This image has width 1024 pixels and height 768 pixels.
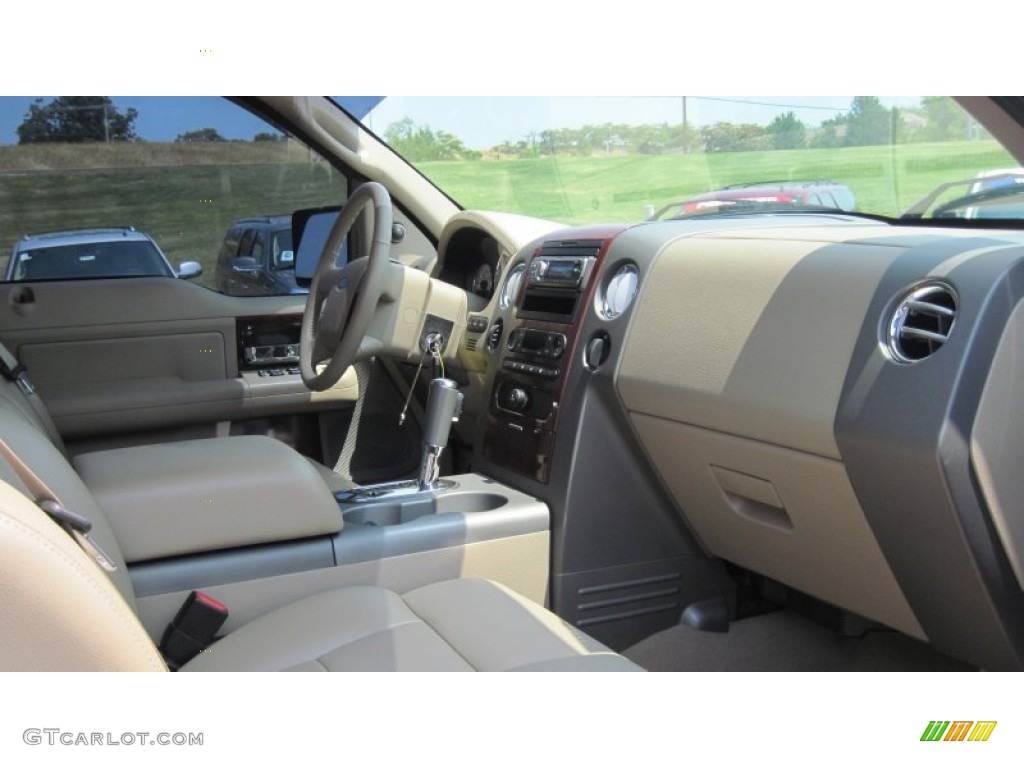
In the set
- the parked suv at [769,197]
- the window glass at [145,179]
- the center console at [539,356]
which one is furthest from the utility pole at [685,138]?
the window glass at [145,179]

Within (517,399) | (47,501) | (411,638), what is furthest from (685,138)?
(47,501)

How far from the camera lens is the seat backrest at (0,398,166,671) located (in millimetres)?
954

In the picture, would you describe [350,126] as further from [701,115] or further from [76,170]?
[701,115]

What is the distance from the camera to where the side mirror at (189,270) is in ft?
10.7

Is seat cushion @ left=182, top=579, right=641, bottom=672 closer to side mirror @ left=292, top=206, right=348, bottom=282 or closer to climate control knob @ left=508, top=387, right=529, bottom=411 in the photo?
climate control knob @ left=508, top=387, right=529, bottom=411

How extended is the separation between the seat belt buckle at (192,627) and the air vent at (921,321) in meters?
1.24

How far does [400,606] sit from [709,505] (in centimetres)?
73

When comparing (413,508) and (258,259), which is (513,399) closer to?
(413,508)

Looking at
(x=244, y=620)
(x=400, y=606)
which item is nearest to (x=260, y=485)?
(x=244, y=620)

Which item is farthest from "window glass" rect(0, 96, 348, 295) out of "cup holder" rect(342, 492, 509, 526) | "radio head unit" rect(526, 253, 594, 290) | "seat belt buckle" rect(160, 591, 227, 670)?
"seat belt buckle" rect(160, 591, 227, 670)
